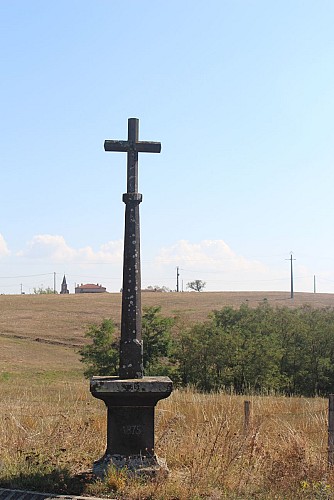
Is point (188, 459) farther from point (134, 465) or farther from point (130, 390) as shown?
point (130, 390)

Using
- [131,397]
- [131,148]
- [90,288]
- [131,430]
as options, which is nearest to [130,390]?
[131,397]

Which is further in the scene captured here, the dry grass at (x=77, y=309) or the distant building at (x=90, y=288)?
the distant building at (x=90, y=288)

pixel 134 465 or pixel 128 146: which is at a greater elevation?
pixel 128 146

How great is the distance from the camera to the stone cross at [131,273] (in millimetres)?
7660

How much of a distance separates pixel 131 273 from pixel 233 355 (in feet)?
76.5

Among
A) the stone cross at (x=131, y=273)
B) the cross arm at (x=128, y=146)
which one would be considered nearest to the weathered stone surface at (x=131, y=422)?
the stone cross at (x=131, y=273)

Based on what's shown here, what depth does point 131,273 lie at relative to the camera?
7.84 meters

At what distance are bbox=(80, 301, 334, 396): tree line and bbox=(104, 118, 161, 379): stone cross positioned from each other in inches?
820

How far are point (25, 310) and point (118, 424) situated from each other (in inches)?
2602

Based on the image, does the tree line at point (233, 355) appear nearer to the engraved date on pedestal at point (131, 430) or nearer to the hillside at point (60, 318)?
the hillside at point (60, 318)

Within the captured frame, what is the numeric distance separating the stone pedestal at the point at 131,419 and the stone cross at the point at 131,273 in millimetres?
333

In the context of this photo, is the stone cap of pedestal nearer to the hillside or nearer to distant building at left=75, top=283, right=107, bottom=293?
the hillside

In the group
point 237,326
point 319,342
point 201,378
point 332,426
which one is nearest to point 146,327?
point 201,378

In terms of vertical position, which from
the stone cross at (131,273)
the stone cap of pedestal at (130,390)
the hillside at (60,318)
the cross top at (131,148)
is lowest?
the hillside at (60,318)
